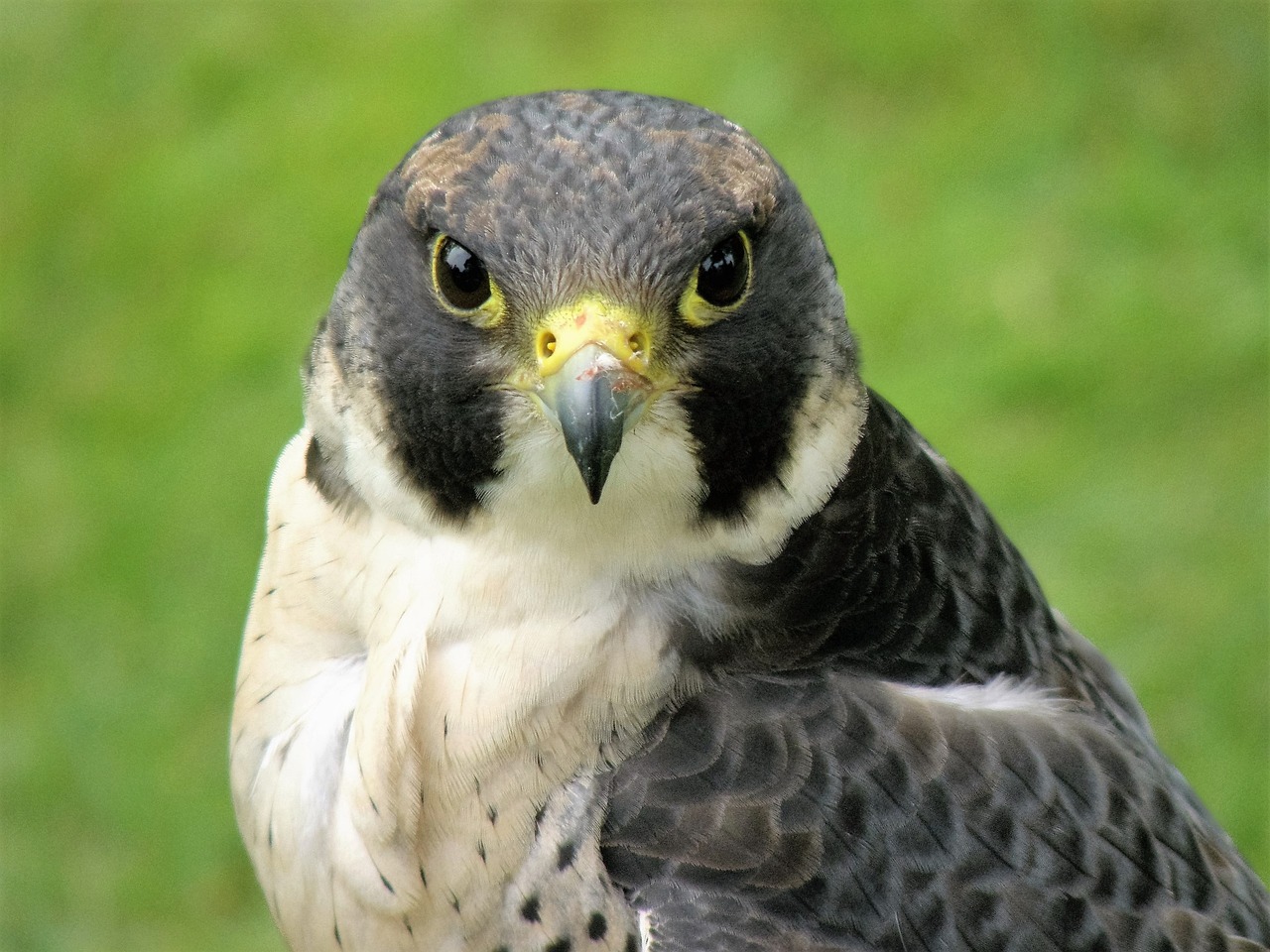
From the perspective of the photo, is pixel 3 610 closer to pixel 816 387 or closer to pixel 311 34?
pixel 311 34

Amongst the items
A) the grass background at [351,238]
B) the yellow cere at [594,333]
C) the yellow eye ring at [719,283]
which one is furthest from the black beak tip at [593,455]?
the grass background at [351,238]

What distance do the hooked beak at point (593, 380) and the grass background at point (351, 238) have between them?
3.53 metres

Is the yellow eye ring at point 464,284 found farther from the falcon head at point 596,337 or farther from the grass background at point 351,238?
the grass background at point 351,238

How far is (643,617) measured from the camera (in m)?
2.55

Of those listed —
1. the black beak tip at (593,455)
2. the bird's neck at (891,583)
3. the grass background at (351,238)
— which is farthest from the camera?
the grass background at (351,238)

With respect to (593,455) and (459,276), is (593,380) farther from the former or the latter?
(459,276)

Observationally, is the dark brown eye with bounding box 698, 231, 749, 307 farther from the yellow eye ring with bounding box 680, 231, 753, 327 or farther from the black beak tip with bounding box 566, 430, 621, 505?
the black beak tip with bounding box 566, 430, 621, 505

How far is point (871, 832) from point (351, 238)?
16.6 ft

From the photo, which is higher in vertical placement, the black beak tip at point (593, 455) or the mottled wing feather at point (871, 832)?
the black beak tip at point (593, 455)

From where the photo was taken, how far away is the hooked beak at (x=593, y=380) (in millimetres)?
2193

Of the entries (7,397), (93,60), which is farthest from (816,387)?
(93,60)

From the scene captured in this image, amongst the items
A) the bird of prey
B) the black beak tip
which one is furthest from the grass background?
the black beak tip

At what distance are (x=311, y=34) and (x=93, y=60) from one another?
40.8 inches

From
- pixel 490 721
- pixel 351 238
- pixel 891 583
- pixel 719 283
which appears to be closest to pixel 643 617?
pixel 490 721
